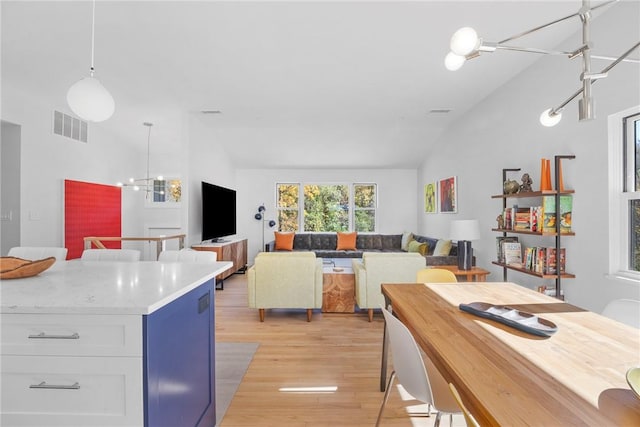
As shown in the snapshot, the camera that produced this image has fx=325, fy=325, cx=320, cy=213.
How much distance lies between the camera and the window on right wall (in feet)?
7.72

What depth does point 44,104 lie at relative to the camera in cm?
435

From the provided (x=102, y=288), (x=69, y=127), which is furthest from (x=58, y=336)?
(x=69, y=127)

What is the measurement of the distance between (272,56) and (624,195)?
10.3 feet

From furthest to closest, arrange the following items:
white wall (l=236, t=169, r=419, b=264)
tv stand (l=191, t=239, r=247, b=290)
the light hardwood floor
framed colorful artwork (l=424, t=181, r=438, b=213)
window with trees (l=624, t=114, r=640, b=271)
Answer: white wall (l=236, t=169, r=419, b=264) < framed colorful artwork (l=424, t=181, r=438, b=213) < tv stand (l=191, t=239, r=247, b=290) < window with trees (l=624, t=114, r=640, b=271) < the light hardwood floor

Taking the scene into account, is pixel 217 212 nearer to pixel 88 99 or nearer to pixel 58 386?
pixel 88 99

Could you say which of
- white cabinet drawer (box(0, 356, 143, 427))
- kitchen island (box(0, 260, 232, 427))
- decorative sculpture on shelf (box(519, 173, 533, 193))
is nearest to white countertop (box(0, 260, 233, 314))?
kitchen island (box(0, 260, 232, 427))

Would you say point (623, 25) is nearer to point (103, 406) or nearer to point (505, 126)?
point (505, 126)

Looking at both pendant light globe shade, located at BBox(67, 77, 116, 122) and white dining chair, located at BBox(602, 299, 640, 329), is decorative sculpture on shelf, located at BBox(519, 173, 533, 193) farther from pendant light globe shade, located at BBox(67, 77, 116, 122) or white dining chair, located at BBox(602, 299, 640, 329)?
pendant light globe shade, located at BBox(67, 77, 116, 122)

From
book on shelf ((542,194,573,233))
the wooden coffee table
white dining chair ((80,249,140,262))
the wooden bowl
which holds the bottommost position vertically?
the wooden coffee table

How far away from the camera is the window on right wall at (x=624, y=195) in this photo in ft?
7.72

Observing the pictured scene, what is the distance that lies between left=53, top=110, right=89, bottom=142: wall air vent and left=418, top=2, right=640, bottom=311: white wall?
5342 millimetres

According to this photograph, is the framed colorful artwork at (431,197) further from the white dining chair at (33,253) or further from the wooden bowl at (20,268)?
the wooden bowl at (20,268)

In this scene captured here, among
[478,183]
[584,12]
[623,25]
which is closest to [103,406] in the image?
[584,12]

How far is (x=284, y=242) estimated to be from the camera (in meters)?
7.04
